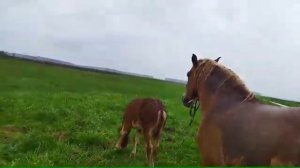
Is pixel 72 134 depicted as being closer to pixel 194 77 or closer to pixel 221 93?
pixel 194 77

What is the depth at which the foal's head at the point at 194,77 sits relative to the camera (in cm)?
813

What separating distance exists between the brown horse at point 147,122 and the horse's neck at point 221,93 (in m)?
6.85

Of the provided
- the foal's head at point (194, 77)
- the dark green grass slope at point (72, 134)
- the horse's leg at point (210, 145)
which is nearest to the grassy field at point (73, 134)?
the dark green grass slope at point (72, 134)

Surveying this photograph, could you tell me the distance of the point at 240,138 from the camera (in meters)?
6.54

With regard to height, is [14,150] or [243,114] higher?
[243,114]

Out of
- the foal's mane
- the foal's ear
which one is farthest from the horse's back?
the foal's ear

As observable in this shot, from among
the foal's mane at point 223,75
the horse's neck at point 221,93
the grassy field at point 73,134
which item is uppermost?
the foal's mane at point 223,75

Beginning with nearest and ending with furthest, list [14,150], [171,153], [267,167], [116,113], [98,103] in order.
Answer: [267,167] → [14,150] → [171,153] → [116,113] → [98,103]

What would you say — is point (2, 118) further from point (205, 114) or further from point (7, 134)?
point (205, 114)

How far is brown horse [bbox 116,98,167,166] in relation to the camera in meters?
14.8

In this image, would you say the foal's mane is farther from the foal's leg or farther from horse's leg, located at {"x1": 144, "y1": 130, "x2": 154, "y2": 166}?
the foal's leg

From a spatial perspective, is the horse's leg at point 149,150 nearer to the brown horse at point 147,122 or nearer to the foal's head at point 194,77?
the brown horse at point 147,122

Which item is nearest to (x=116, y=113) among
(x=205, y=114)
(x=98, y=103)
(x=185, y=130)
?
(x=98, y=103)

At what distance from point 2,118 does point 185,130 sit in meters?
8.61
